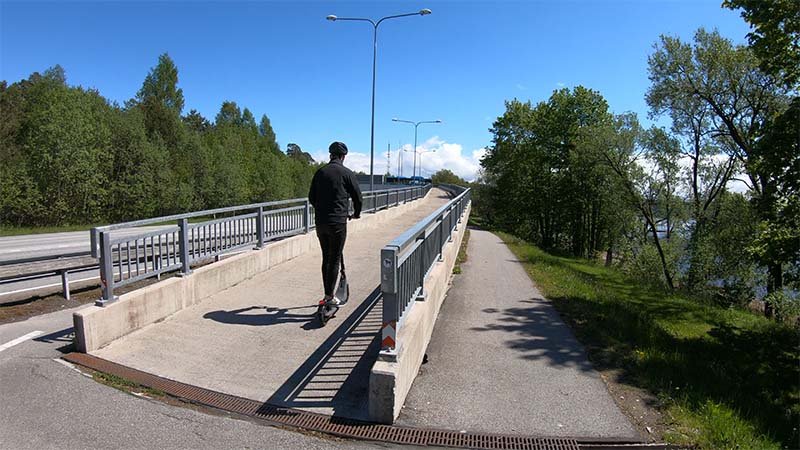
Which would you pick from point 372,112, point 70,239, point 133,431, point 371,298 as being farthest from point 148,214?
point 133,431

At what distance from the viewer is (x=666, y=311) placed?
1216 centimetres

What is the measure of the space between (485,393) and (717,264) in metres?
24.2

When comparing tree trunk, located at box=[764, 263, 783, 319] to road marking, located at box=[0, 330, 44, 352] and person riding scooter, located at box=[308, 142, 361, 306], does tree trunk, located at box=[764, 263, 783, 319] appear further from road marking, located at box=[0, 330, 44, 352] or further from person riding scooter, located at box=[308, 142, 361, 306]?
road marking, located at box=[0, 330, 44, 352]

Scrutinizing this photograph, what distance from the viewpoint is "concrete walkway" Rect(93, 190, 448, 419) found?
409 centimetres

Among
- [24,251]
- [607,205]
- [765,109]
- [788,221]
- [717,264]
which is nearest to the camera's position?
[788,221]

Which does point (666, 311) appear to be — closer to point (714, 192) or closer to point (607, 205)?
point (714, 192)

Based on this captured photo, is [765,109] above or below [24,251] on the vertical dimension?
above

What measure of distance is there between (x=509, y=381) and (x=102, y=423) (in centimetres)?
337

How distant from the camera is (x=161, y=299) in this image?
557cm

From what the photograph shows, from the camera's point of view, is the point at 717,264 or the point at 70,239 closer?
the point at 70,239

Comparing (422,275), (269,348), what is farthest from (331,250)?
(269,348)

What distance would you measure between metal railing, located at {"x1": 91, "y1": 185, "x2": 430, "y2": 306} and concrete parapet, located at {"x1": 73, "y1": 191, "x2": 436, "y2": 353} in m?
0.17

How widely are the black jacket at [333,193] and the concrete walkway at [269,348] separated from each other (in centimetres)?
129

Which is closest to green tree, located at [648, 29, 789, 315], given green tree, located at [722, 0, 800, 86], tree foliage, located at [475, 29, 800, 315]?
tree foliage, located at [475, 29, 800, 315]
